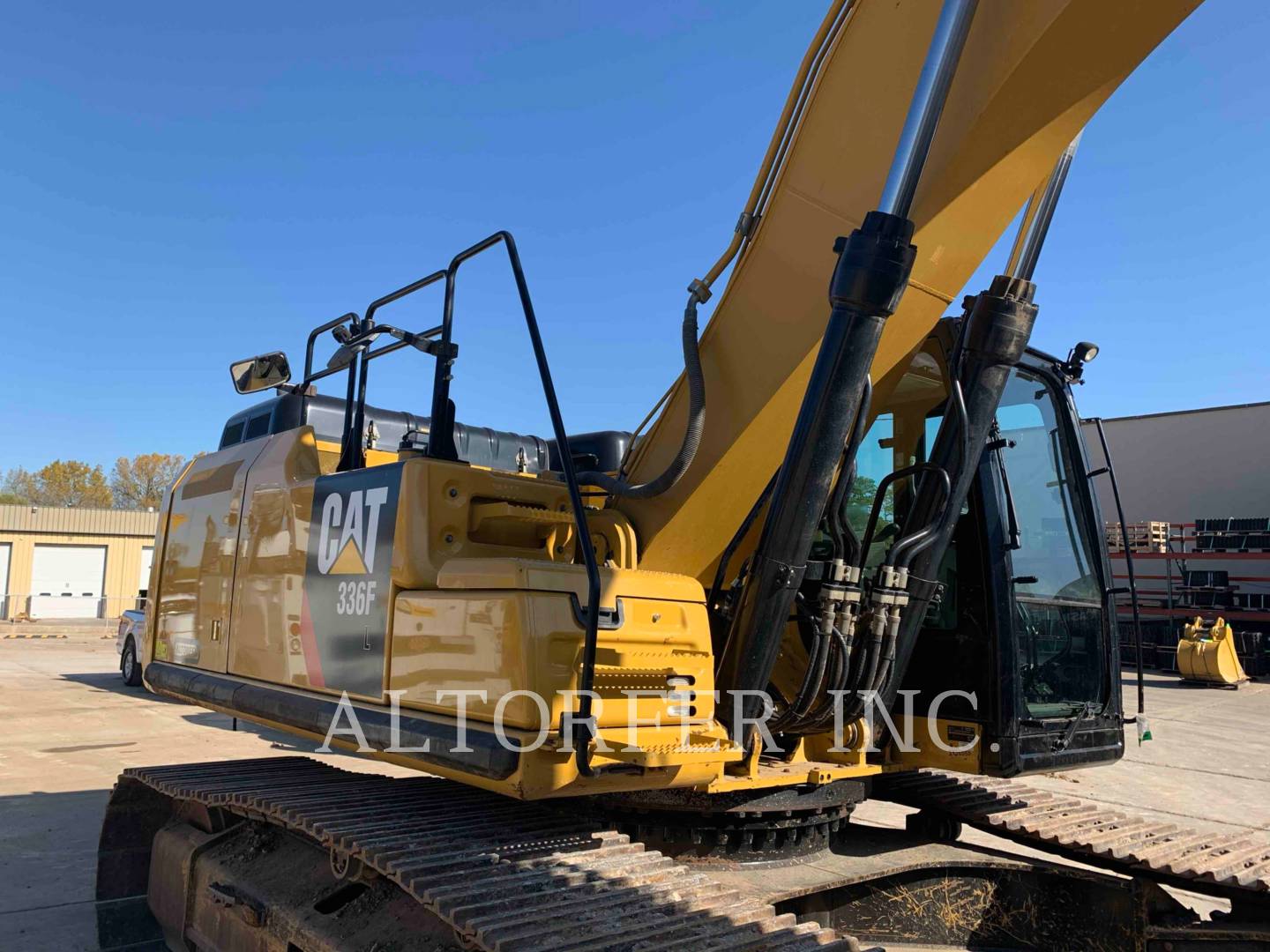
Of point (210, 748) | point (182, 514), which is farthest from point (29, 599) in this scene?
point (182, 514)

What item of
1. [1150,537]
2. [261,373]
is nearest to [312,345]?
[261,373]

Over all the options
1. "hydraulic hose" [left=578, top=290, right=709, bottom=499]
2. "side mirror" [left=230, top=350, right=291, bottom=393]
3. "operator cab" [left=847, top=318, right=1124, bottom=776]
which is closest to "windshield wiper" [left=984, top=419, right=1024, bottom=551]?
"operator cab" [left=847, top=318, right=1124, bottom=776]

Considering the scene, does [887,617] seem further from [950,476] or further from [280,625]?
[280,625]

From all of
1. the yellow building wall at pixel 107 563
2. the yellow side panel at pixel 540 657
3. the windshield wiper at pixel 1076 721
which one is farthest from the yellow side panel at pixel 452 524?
the yellow building wall at pixel 107 563

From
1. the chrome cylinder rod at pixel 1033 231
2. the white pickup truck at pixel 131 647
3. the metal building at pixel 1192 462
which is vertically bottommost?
the white pickup truck at pixel 131 647

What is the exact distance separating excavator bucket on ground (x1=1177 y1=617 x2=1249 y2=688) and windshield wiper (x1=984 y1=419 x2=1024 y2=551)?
16.7 meters

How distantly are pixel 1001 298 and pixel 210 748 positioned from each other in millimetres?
9116

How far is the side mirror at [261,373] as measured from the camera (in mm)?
4551

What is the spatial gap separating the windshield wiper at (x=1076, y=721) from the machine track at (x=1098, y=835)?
0.66 meters

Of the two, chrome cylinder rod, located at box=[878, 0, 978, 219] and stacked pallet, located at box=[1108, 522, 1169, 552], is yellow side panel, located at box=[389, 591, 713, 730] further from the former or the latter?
stacked pallet, located at box=[1108, 522, 1169, 552]

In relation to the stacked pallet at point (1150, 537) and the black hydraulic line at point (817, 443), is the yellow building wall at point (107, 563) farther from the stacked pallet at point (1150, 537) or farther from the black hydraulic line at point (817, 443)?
the black hydraulic line at point (817, 443)

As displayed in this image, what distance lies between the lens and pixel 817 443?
9.94ft

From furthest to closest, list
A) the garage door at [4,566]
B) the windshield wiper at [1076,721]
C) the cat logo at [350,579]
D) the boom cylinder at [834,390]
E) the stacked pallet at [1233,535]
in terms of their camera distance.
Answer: the garage door at [4,566] < the stacked pallet at [1233,535] < the windshield wiper at [1076,721] < the cat logo at [350,579] < the boom cylinder at [834,390]

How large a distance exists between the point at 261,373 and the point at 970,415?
311cm
